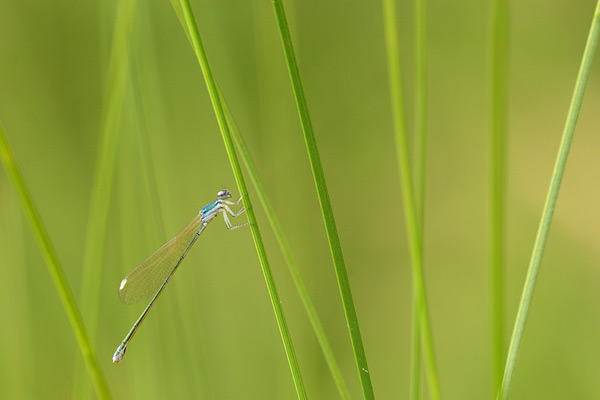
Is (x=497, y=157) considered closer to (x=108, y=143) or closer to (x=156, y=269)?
(x=108, y=143)

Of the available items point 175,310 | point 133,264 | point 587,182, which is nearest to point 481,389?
point 587,182

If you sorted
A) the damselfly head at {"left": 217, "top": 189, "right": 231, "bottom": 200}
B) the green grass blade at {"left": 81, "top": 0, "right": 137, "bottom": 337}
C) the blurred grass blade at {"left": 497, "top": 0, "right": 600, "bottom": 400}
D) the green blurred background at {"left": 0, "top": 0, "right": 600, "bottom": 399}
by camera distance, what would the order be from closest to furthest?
the blurred grass blade at {"left": 497, "top": 0, "right": 600, "bottom": 400}
the green grass blade at {"left": 81, "top": 0, "right": 137, "bottom": 337}
the damselfly head at {"left": 217, "top": 189, "right": 231, "bottom": 200}
the green blurred background at {"left": 0, "top": 0, "right": 600, "bottom": 399}

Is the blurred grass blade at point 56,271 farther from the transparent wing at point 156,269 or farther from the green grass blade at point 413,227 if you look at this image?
the transparent wing at point 156,269

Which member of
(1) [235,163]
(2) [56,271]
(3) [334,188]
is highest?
(3) [334,188]

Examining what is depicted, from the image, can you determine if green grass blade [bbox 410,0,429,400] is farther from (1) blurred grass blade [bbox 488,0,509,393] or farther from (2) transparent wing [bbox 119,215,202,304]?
(2) transparent wing [bbox 119,215,202,304]

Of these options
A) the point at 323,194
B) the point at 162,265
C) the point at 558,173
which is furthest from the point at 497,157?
the point at 162,265

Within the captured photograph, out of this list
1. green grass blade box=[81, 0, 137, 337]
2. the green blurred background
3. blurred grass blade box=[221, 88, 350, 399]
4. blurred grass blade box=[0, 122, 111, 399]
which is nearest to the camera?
blurred grass blade box=[0, 122, 111, 399]

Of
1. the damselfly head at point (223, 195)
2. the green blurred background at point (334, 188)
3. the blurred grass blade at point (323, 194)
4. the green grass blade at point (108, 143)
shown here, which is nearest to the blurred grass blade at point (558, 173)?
the blurred grass blade at point (323, 194)

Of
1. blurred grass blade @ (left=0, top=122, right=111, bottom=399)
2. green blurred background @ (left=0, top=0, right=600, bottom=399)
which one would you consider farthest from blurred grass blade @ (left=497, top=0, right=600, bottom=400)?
green blurred background @ (left=0, top=0, right=600, bottom=399)
